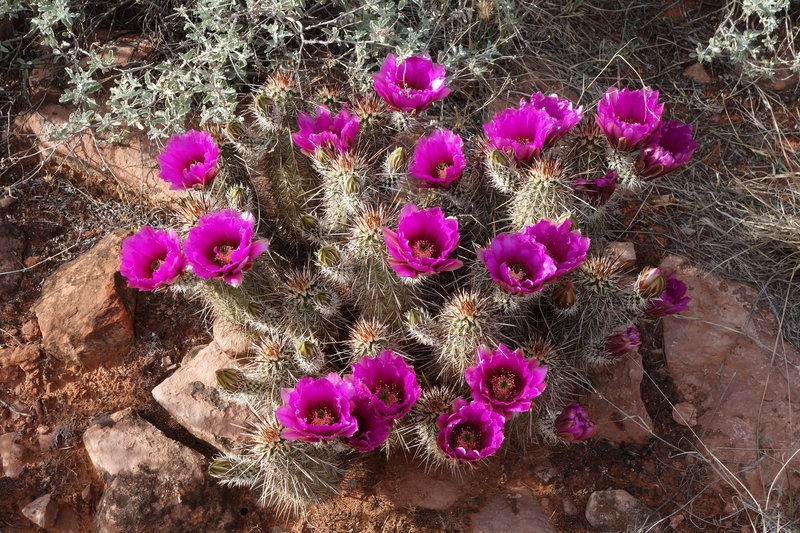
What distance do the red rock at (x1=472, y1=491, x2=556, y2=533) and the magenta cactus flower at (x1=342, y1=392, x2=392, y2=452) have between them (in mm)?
740

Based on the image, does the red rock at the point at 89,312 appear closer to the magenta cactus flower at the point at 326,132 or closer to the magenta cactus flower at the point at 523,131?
the magenta cactus flower at the point at 326,132

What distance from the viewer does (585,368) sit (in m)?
2.78

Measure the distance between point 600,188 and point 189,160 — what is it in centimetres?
151

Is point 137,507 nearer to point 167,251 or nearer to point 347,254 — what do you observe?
point 167,251

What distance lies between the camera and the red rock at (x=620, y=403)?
2.90 metres

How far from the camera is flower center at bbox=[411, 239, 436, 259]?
2158 mm

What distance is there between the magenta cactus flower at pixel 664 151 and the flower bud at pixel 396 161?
88 centimetres

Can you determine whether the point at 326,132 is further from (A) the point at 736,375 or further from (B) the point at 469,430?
(A) the point at 736,375

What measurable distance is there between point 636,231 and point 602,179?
88 centimetres

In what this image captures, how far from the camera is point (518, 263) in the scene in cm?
221

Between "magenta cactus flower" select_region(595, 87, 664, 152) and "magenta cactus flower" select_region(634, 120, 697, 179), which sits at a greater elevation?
"magenta cactus flower" select_region(595, 87, 664, 152)

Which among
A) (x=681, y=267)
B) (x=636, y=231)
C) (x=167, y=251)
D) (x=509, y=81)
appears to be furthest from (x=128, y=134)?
(x=681, y=267)

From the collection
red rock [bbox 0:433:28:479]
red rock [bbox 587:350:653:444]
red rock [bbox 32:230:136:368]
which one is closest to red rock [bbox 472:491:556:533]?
red rock [bbox 587:350:653:444]

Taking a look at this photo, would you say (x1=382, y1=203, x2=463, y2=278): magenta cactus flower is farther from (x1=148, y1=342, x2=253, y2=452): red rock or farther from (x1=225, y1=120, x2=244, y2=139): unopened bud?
(x1=148, y1=342, x2=253, y2=452): red rock
